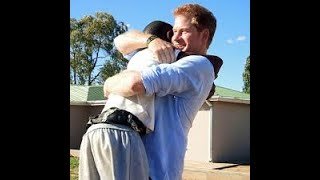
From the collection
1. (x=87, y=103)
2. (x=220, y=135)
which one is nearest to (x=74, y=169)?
(x=220, y=135)

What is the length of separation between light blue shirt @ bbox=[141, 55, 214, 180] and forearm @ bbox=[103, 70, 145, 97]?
0.02m

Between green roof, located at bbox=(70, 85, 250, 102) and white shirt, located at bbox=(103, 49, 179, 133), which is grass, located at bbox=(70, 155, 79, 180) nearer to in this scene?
green roof, located at bbox=(70, 85, 250, 102)

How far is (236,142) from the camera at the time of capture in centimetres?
1391

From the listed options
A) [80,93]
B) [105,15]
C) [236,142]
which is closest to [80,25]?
[105,15]

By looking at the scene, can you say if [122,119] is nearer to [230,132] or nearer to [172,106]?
[172,106]

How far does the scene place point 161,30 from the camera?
2.00 metres

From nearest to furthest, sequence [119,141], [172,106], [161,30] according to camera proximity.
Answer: [119,141] → [172,106] → [161,30]

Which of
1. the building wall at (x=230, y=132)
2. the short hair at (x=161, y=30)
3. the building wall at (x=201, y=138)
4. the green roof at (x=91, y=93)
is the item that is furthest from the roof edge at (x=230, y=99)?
the short hair at (x=161, y=30)

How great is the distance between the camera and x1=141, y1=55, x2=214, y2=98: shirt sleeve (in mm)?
1655

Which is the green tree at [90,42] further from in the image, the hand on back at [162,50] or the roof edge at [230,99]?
the hand on back at [162,50]

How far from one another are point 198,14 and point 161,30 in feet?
0.74
